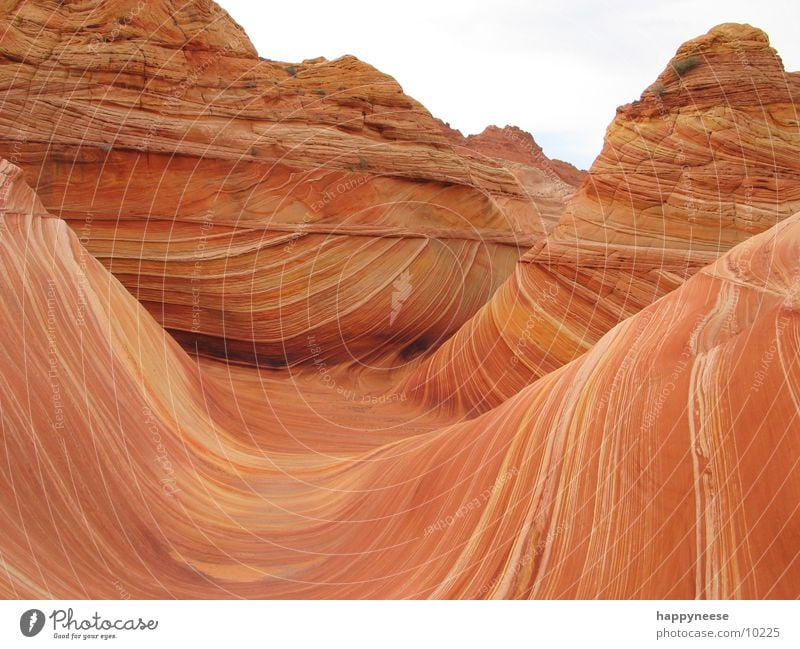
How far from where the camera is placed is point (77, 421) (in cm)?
482

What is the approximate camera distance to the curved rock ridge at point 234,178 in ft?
32.7

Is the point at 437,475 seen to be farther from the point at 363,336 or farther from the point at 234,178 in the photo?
the point at 234,178

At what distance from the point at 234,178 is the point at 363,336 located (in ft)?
8.46

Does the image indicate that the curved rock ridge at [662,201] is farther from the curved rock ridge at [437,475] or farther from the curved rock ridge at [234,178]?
the curved rock ridge at [437,475]

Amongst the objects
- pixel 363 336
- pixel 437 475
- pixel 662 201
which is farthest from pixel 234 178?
pixel 437 475

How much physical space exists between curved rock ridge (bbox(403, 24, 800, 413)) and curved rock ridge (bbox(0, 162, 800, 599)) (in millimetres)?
2816

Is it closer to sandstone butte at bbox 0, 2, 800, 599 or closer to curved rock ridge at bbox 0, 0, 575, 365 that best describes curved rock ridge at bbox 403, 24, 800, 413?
sandstone butte at bbox 0, 2, 800, 599

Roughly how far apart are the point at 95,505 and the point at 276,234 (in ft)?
20.5

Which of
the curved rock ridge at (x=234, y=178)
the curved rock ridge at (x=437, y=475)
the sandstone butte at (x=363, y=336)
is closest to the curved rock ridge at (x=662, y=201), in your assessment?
the sandstone butte at (x=363, y=336)

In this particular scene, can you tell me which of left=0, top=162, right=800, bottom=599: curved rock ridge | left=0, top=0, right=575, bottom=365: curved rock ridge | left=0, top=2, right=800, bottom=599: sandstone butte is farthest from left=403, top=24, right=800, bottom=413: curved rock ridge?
left=0, top=162, right=800, bottom=599: curved rock ridge

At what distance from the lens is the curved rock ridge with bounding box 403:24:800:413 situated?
8.05 meters

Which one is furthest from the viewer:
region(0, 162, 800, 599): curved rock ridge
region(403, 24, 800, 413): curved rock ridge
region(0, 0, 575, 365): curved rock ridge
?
region(0, 0, 575, 365): curved rock ridge

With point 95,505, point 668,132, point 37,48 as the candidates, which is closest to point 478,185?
point 668,132

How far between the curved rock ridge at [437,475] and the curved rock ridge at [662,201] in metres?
2.82
